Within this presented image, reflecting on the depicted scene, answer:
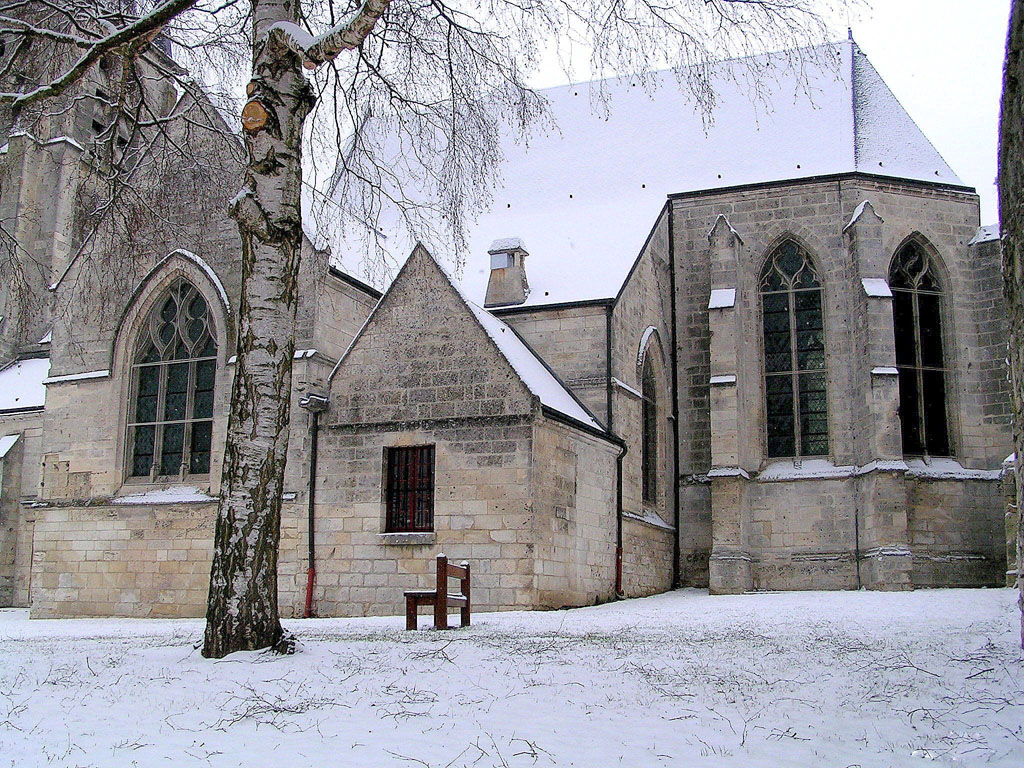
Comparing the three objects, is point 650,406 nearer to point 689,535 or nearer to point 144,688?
point 689,535

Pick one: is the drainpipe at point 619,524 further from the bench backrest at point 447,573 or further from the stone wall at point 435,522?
the bench backrest at point 447,573

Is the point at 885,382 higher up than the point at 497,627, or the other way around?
the point at 885,382

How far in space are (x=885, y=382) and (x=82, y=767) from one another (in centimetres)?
1674

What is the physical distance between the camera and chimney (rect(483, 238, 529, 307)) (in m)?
19.5

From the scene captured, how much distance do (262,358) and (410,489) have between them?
23.7 feet

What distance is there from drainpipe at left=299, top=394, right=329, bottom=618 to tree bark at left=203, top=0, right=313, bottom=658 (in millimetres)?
7035

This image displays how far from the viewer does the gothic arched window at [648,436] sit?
2045cm

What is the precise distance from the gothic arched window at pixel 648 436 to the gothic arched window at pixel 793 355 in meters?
2.36

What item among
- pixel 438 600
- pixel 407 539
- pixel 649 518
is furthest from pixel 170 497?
pixel 438 600

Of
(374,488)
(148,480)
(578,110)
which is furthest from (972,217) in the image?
(148,480)

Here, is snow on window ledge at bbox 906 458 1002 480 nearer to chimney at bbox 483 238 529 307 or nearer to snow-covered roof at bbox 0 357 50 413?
chimney at bbox 483 238 529 307

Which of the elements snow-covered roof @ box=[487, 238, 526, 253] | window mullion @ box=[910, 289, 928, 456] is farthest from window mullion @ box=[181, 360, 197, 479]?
window mullion @ box=[910, 289, 928, 456]

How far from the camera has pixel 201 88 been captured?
14.3 metres

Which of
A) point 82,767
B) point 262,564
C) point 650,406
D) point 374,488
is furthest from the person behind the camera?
point 650,406
